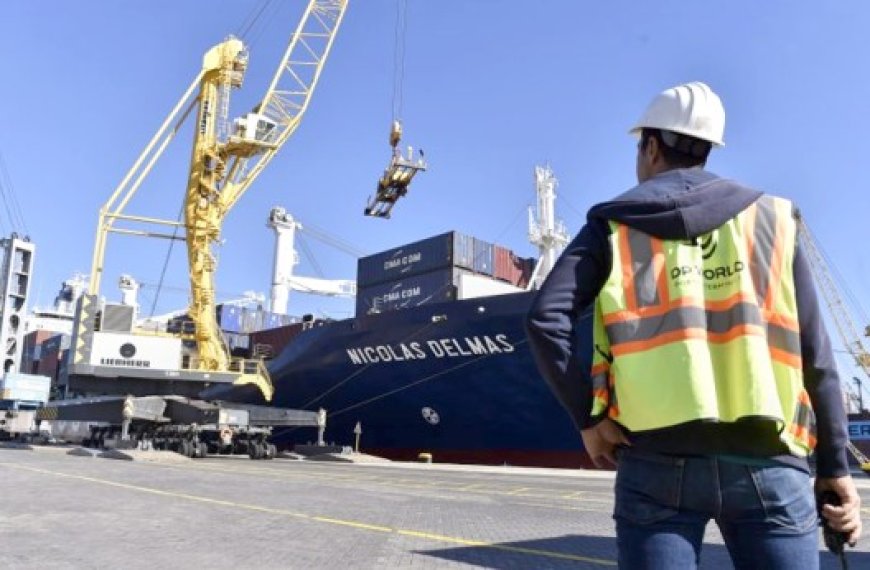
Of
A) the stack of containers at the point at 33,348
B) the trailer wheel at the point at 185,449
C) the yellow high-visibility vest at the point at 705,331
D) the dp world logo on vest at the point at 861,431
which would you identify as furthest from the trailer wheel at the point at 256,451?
the stack of containers at the point at 33,348

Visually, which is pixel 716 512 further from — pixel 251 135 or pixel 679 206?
pixel 251 135

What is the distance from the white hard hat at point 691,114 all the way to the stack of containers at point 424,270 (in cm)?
2438

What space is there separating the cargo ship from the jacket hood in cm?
1721

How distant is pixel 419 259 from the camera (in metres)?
28.9

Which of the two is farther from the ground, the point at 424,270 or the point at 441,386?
the point at 424,270

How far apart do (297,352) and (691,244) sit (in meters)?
26.4

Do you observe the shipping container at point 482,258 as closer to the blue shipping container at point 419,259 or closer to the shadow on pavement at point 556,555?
the blue shipping container at point 419,259

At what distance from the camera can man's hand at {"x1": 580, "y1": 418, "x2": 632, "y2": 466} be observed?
1883mm

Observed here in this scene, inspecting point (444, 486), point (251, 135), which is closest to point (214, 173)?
point (251, 135)

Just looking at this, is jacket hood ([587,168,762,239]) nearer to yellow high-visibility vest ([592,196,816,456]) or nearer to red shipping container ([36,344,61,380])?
yellow high-visibility vest ([592,196,816,456])

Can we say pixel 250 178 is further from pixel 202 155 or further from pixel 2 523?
pixel 2 523

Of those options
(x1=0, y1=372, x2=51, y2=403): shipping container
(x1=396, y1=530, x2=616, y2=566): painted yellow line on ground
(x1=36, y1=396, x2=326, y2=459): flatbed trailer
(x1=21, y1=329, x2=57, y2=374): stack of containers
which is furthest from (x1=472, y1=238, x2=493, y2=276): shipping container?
(x1=21, y1=329, x2=57, y2=374): stack of containers

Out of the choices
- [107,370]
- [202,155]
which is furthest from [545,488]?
[202,155]

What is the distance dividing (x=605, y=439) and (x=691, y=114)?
37.0 inches
